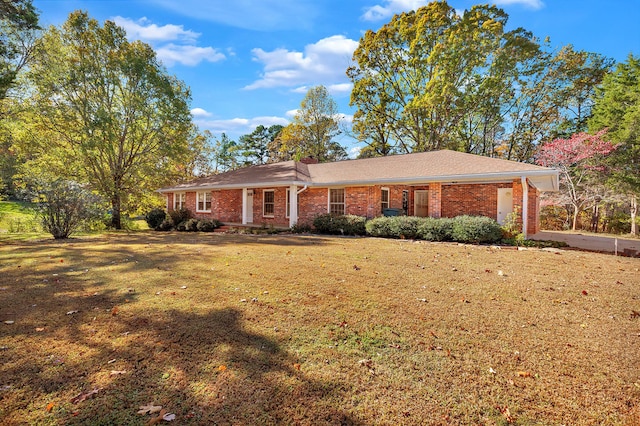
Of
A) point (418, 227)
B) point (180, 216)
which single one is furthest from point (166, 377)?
point (180, 216)

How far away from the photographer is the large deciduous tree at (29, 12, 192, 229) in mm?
17391

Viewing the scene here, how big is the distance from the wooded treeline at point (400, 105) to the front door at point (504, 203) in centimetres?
950

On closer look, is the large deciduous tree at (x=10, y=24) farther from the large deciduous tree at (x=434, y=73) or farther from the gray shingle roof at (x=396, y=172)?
the large deciduous tree at (x=434, y=73)

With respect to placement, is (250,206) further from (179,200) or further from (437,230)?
(437,230)

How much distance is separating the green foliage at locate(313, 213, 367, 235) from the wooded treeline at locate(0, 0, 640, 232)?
A: 11839mm

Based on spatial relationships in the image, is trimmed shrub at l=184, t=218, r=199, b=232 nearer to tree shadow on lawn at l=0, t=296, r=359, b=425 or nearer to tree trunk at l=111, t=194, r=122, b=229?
tree trunk at l=111, t=194, r=122, b=229

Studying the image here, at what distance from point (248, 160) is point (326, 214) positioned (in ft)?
110

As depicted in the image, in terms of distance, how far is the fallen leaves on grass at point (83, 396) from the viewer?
7.97 feet

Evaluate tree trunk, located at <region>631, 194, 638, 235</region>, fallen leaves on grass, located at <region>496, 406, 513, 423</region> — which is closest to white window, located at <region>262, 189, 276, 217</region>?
fallen leaves on grass, located at <region>496, 406, 513, 423</region>

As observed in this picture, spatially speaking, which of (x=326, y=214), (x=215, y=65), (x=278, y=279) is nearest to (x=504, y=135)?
(x=326, y=214)

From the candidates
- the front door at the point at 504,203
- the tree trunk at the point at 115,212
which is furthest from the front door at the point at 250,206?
the front door at the point at 504,203

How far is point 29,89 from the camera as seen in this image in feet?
57.7

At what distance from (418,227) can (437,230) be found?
0.77 meters

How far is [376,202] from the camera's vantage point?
15.2 meters
